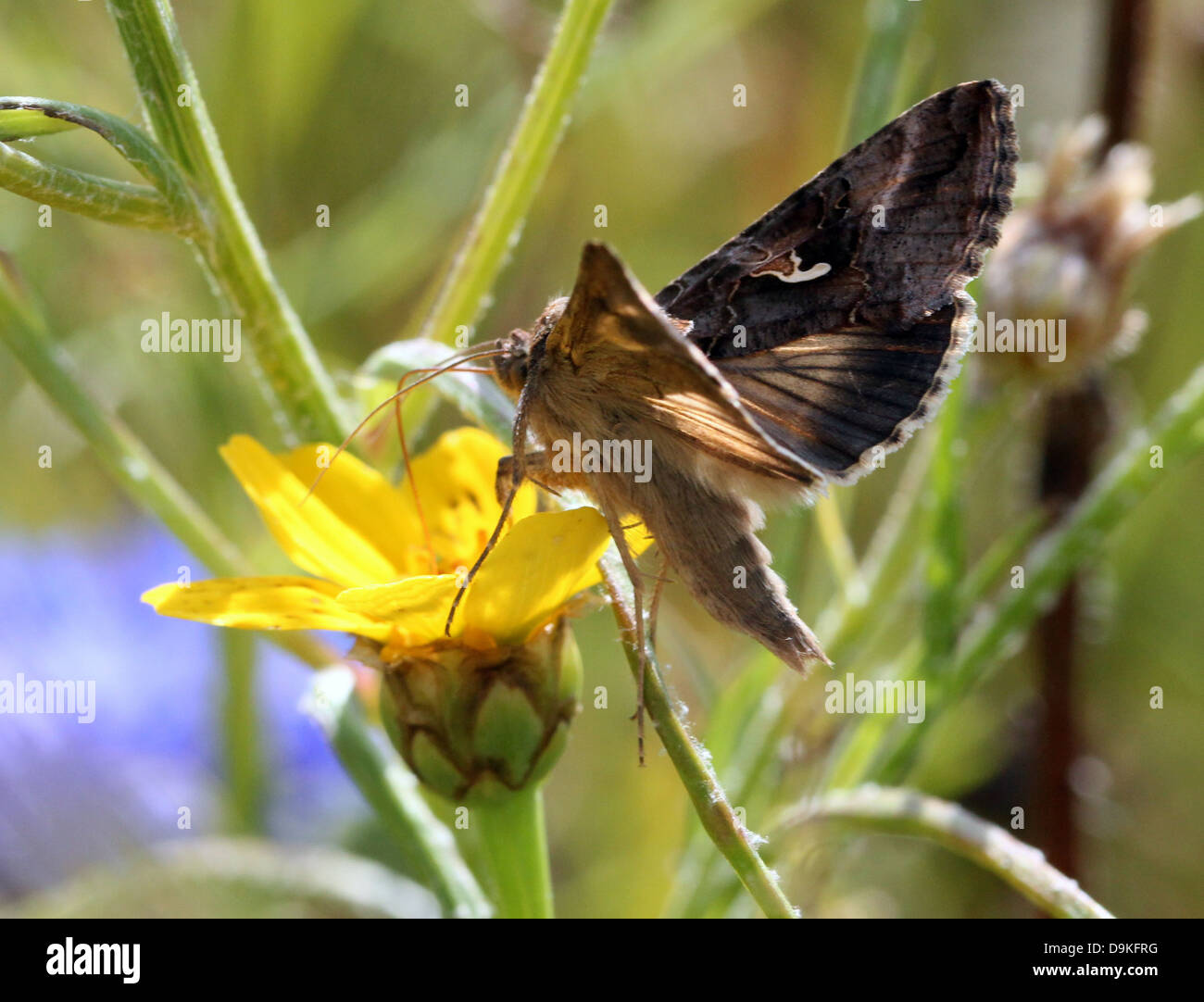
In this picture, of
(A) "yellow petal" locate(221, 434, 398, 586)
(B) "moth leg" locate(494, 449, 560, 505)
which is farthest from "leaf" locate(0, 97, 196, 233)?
(B) "moth leg" locate(494, 449, 560, 505)

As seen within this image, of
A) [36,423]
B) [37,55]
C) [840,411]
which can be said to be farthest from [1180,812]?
[37,55]

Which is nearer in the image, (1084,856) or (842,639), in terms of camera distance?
(842,639)

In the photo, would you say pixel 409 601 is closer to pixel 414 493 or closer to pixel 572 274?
pixel 414 493

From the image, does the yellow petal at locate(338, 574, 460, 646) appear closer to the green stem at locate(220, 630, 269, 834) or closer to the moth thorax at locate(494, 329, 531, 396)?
the moth thorax at locate(494, 329, 531, 396)

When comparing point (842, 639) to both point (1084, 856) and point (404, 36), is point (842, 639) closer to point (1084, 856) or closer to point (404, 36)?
point (1084, 856)

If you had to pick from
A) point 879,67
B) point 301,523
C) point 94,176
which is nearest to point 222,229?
point 94,176

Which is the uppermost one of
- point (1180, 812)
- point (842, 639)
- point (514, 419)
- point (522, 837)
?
point (514, 419)
